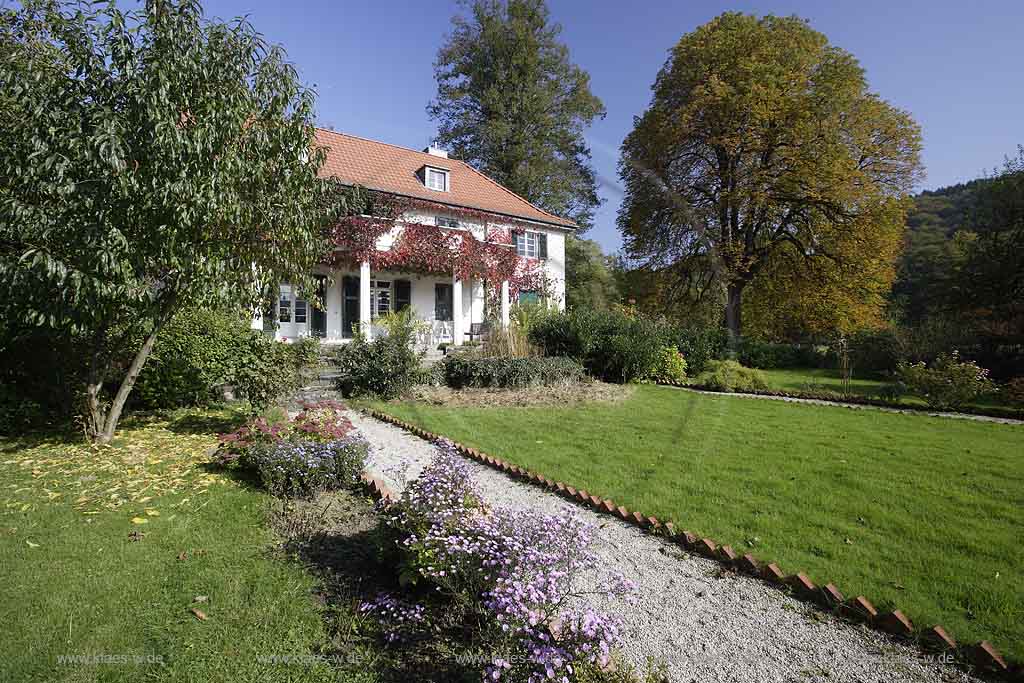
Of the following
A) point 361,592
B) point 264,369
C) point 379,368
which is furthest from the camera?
point 379,368

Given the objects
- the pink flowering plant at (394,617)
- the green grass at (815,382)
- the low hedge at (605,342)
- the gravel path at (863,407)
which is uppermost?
the low hedge at (605,342)

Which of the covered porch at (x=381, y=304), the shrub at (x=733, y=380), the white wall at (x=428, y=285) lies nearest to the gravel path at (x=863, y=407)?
the shrub at (x=733, y=380)

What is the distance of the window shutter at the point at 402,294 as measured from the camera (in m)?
18.9

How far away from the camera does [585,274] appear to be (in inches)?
1309

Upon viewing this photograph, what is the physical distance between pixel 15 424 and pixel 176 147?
16.0 ft

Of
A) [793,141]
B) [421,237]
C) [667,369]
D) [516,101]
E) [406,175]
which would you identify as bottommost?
[667,369]

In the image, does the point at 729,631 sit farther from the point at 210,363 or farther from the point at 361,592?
the point at 210,363

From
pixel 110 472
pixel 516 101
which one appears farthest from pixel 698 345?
pixel 516 101

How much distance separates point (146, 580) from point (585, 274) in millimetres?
31653

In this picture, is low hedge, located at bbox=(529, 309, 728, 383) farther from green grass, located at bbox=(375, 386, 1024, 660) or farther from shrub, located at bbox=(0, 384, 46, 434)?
shrub, located at bbox=(0, 384, 46, 434)

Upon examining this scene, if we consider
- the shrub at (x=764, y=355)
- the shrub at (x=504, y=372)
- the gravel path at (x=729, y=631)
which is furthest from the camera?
the shrub at (x=764, y=355)

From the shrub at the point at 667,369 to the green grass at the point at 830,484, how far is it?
4.11 metres

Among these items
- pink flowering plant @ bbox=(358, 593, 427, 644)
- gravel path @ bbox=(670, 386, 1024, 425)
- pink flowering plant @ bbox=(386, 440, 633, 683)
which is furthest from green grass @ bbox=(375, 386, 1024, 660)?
pink flowering plant @ bbox=(358, 593, 427, 644)

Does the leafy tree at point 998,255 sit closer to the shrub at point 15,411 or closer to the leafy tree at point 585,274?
the leafy tree at point 585,274
